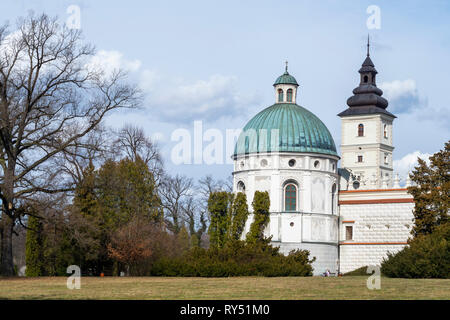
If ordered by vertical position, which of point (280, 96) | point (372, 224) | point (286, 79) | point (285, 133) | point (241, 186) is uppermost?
point (286, 79)

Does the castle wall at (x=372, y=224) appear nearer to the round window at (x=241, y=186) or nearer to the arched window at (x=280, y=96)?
the round window at (x=241, y=186)

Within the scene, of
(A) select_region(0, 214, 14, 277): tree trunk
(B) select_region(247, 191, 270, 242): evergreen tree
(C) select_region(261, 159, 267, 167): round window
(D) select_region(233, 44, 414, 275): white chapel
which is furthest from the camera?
(C) select_region(261, 159, 267, 167): round window

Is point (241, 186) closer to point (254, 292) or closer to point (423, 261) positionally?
point (423, 261)

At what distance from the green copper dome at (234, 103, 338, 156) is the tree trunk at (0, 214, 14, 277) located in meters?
27.6

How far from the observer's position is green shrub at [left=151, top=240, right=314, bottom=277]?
150ft

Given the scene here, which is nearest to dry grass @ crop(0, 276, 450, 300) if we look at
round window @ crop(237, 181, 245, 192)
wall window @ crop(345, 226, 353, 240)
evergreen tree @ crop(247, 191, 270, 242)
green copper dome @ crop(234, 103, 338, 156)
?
evergreen tree @ crop(247, 191, 270, 242)

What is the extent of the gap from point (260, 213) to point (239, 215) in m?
1.74

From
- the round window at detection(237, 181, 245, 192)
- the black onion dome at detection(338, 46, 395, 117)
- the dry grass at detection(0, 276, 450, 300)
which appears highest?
the black onion dome at detection(338, 46, 395, 117)

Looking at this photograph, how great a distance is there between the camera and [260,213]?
64.4m

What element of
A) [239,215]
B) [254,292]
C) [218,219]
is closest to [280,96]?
[239,215]

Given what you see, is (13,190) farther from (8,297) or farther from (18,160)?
(8,297)

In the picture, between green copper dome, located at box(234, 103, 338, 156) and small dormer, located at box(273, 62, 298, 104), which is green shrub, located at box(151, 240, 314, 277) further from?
small dormer, located at box(273, 62, 298, 104)
